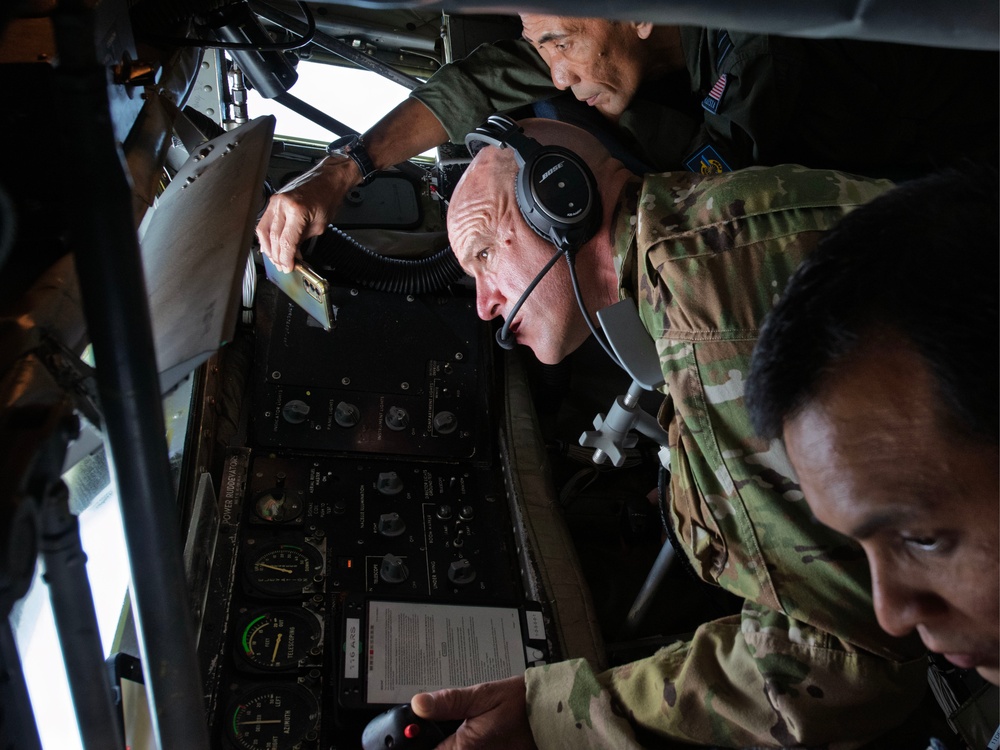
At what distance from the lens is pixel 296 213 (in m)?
1.89

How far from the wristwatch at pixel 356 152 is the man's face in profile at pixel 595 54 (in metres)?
0.50

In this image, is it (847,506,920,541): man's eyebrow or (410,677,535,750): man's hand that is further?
(410,677,535,750): man's hand

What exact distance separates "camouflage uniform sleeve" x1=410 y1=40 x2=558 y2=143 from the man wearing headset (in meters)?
0.26

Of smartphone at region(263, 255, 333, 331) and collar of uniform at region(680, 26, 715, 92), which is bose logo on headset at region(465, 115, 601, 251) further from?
collar of uniform at region(680, 26, 715, 92)

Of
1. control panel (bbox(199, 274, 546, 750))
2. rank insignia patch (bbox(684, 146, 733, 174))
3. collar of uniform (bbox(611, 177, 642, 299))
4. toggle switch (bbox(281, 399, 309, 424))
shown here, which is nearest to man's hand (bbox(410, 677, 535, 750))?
control panel (bbox(199, 274, 546, 750))

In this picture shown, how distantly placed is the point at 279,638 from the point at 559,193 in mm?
974

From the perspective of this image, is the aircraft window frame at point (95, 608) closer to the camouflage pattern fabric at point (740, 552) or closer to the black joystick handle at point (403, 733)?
the black joystick handle at point (403, 733)

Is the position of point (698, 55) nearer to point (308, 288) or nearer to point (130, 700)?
point (308, 288)

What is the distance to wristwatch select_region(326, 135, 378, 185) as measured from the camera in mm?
2205

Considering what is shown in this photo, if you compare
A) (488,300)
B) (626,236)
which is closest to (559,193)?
(626,236)

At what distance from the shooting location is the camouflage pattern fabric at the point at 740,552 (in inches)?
51.1

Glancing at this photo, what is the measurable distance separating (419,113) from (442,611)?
1.30 m

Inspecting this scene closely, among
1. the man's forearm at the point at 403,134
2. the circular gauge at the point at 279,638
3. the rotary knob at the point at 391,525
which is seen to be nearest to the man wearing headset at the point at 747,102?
the man's forearm at the point at 403,134

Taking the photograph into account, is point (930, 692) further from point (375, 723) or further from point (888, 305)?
point (888, 305)
